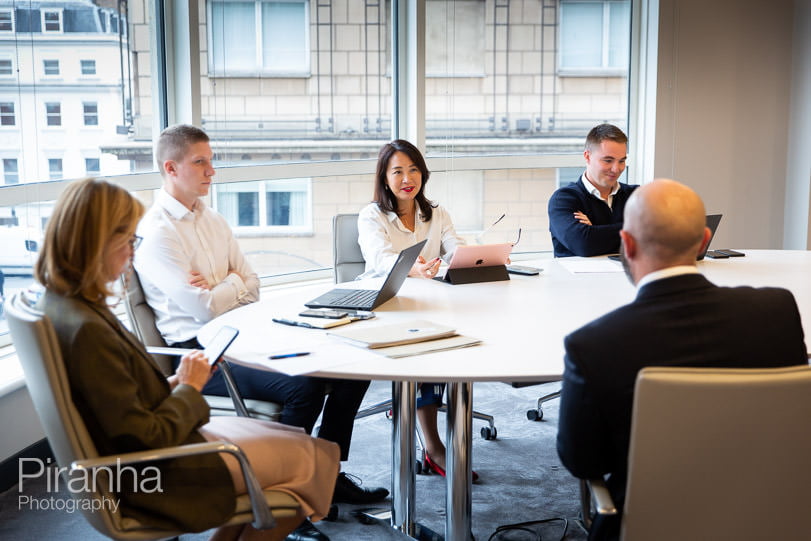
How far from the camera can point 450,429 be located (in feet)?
7.98

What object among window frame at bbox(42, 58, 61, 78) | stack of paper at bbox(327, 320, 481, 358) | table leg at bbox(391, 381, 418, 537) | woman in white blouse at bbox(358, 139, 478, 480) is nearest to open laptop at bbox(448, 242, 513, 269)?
woman in white blouse at bbox(358, 139, 478, 480)

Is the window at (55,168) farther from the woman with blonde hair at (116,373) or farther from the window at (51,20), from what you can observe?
the woman with blonde hair at (116,373)

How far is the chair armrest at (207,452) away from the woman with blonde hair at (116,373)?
0.14ft

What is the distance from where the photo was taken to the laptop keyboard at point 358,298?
2752 mm

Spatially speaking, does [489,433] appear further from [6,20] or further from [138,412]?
[6,20]

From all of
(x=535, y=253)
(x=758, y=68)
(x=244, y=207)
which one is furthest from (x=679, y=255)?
(x=758, y=68)

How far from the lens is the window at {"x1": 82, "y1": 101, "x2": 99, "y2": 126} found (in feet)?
12.8

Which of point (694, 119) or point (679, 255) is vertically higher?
point (694, 119)

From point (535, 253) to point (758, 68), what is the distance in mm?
1999

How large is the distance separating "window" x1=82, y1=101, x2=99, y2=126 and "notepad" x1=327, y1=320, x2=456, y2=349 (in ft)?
7.15

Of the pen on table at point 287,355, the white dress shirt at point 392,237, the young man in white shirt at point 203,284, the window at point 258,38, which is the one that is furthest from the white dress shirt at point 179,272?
the window at point 258,38

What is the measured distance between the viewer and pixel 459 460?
7.96ft

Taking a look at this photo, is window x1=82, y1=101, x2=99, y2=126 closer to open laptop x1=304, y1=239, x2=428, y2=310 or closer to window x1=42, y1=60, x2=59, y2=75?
window x1=42, y1=60, x2=59, y2=75

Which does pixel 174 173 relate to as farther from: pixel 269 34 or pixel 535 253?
pixel 535 253
